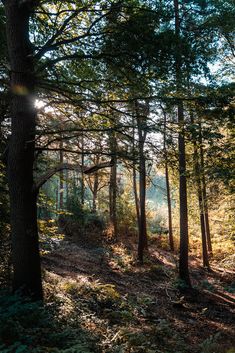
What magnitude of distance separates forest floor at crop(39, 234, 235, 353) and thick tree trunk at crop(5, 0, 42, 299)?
2.81 ft

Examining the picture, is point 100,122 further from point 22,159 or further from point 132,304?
point 132,304

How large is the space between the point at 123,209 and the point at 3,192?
15035 millimetres

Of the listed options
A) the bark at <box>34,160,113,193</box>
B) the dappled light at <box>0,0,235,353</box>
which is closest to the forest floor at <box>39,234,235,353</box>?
the dappled light at <box>0,0,235,353</box>

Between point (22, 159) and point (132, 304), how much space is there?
5.13 metres

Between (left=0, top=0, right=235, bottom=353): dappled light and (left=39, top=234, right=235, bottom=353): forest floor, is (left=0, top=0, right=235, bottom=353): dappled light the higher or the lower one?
the higher one

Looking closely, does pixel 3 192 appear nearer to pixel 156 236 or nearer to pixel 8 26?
pixel 8 26

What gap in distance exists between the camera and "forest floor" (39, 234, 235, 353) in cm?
543

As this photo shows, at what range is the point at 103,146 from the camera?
653 cm

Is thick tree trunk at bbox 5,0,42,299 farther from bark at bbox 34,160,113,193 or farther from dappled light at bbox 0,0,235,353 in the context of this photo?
bark at bbox 34,160,113,193

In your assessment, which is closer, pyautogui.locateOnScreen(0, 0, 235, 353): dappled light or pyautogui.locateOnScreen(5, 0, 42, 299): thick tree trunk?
pyautogui.locateOnScreen(0, 0, 235, 353): dappled light

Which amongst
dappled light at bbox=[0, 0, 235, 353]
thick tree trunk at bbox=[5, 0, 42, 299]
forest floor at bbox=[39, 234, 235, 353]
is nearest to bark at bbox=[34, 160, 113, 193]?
dappled light at bbox=[0, 0, 235, 353]

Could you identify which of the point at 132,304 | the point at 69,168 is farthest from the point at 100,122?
the point at 132,304

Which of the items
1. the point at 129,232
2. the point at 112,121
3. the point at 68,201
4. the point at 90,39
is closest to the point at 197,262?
the point at 129,232

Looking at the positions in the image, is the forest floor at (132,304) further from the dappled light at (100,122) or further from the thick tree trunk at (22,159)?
the thick tree trunk at (22,159)
